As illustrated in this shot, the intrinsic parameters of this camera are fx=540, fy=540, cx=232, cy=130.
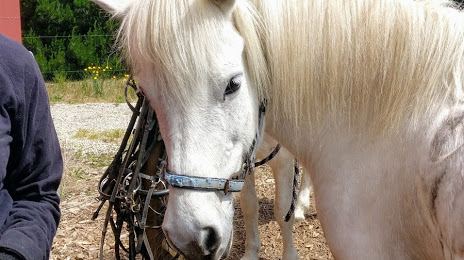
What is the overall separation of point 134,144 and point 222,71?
137cm

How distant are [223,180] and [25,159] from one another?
573 millimetres

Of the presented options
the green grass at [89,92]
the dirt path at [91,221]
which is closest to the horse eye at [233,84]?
the dirt path at [91,221]

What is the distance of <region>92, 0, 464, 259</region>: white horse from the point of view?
1587mm

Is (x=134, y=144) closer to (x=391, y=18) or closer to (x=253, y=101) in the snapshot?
(x=253, y=101)

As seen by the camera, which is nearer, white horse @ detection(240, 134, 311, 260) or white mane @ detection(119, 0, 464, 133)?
white mane @ detection(119, 0, 464, 133)

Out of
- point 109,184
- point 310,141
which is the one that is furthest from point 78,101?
point 310,141

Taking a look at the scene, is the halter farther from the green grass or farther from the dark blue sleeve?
the green grass

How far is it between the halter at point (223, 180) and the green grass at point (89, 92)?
7.71m

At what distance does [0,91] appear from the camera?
143cm

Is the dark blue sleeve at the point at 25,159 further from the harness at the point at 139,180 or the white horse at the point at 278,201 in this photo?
the white horse at the point at 278,201

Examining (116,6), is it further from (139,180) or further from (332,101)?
(139,180)

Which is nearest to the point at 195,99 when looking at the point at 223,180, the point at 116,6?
the point at 223,180

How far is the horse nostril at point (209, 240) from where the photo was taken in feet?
5.25

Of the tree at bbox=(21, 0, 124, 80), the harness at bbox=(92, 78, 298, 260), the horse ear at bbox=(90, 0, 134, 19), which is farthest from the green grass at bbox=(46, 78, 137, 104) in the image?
the horse ear at bbox=(90, 0, 134, 19)
